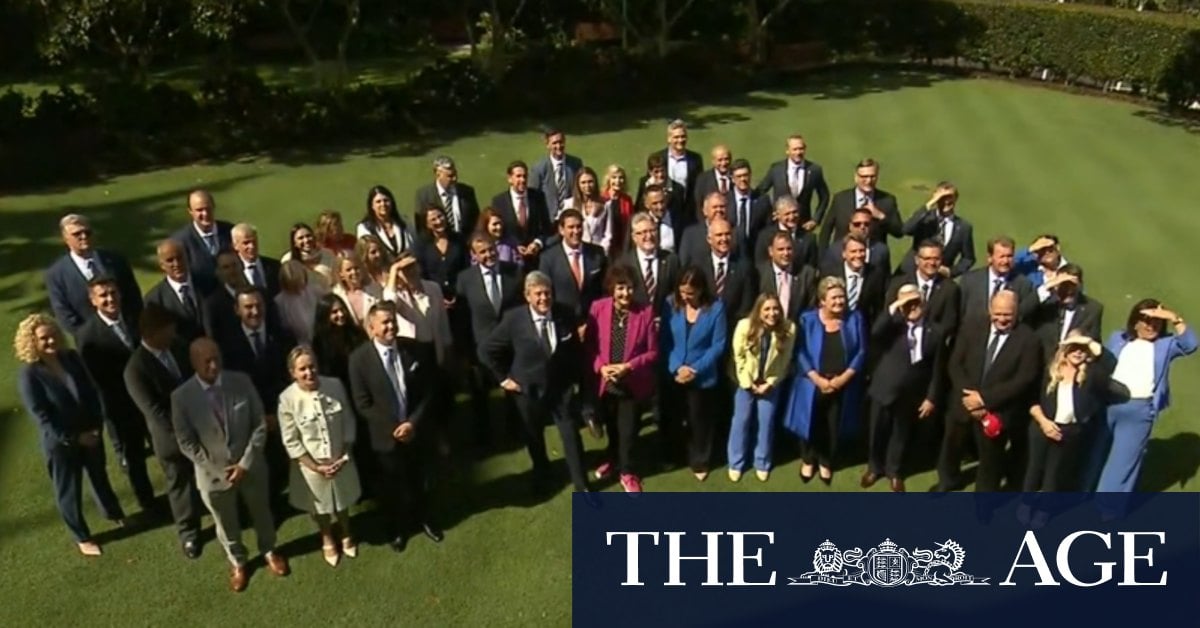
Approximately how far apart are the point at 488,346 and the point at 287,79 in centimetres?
2154

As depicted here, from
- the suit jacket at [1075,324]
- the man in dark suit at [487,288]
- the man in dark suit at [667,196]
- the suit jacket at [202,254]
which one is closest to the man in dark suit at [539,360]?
the man in dark suit at [487,288]

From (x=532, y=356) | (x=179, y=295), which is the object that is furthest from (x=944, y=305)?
(x=179, y=295)

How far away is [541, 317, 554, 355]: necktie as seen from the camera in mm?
6316

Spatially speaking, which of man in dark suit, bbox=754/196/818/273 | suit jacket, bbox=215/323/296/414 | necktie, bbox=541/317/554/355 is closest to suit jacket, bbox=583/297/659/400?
necktie, bbox=541/317/554/355

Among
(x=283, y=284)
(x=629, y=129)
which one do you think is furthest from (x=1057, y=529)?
(x=629, y=129)

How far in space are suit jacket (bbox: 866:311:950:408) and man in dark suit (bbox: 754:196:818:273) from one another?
0.93 meters

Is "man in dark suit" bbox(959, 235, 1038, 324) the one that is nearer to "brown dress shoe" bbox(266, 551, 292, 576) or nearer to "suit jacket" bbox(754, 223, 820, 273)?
"suit jacket" bbox(754, 223, 820, 273)

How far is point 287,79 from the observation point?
25.7 meters

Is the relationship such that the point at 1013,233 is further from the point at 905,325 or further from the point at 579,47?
the point at 579,47

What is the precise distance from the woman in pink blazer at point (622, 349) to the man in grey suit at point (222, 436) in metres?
2.16

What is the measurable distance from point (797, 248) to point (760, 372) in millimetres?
1307

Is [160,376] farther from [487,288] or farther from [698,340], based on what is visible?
[698,340]

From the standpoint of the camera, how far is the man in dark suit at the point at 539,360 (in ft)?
20.6

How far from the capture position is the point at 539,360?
20.8ft
